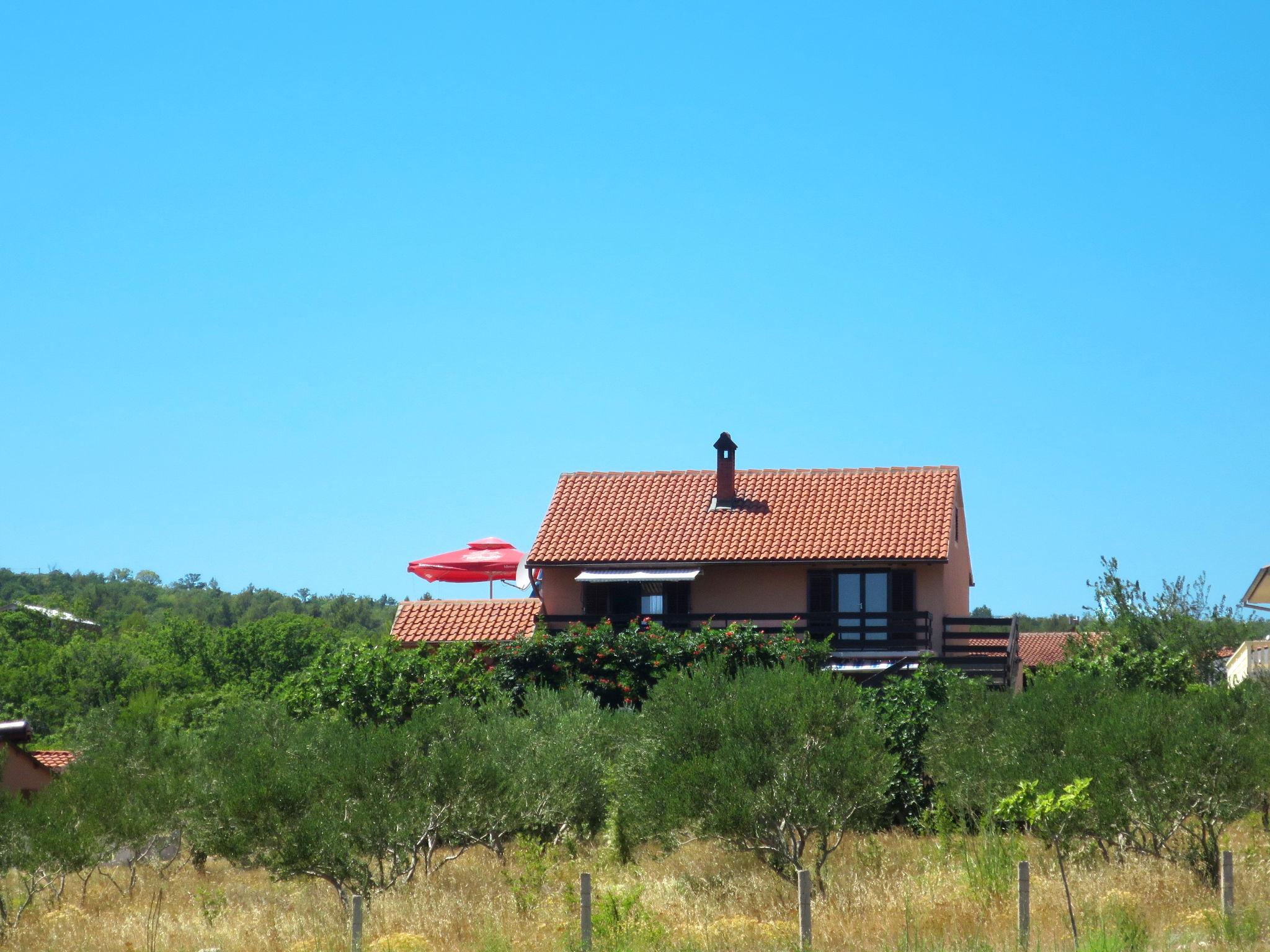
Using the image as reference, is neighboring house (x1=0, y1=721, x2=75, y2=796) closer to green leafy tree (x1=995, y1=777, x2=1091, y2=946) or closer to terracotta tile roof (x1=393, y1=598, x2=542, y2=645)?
terracotta tile roof (x1=393, y1=598, x2=542, y2=645)

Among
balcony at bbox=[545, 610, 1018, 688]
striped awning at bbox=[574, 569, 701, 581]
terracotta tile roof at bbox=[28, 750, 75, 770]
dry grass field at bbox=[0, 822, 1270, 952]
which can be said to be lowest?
dry grass field at bbox=[0, 822, 1270, 952]

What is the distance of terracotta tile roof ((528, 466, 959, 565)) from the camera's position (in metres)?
32.4

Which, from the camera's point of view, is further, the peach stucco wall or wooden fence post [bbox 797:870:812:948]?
the peach stucco wall

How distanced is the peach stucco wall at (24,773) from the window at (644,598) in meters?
13.5

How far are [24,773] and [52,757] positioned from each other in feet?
7.67

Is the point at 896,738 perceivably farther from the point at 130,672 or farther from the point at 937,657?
the point at 130,672

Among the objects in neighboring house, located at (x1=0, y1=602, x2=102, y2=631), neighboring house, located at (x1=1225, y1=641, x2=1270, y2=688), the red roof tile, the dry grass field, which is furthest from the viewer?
neighboring house, located at (x1=0, y1=602, x2=102, y2=631)

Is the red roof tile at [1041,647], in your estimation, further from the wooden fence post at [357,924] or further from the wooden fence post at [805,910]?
Result: the wooden fence post at [357,924]

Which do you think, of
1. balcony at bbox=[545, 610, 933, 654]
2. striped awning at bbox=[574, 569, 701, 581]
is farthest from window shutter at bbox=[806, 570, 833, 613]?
striped awning at bbox=[574, 569, 701, 581]

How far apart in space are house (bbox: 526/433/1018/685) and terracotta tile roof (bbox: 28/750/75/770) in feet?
40.3

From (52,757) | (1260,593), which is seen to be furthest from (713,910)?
(52,757)

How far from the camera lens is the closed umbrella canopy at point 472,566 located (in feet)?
118

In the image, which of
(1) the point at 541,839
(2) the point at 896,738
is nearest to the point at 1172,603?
(2) the point at 896,738

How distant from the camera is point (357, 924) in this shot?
14.9 meters
